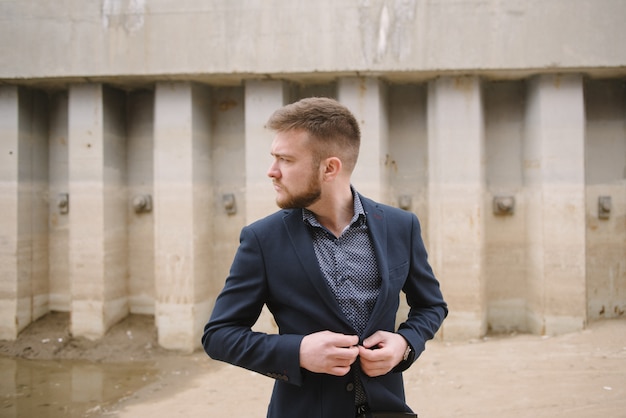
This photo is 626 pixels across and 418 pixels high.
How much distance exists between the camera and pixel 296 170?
67.0 inches

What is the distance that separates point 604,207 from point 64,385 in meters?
7.35

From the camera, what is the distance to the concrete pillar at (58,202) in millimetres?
7387

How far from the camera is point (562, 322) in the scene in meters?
6.05

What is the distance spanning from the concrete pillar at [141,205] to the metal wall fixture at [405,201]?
12.3 feet

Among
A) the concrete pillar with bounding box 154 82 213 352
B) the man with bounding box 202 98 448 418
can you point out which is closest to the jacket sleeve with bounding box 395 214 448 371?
the man with bounding box 202 98 448 418

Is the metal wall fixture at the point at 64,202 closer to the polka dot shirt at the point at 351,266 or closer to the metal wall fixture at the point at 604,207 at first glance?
the polka dot shirt at the point at 351,266

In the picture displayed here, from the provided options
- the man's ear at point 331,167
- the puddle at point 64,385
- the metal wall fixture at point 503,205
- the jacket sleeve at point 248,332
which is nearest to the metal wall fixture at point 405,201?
the metal wall fixture at point 503,205

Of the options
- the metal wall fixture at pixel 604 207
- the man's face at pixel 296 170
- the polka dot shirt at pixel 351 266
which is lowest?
the polka dot shirt at pixel 351 266

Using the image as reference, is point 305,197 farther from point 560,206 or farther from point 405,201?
point 560,206

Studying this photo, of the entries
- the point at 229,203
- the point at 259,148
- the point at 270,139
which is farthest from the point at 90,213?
the point at 270,139

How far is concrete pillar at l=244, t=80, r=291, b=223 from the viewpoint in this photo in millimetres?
6520

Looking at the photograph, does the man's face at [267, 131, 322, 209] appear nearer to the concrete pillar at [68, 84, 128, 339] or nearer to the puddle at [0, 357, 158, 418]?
the puddle at [0, 357, 158, 418]

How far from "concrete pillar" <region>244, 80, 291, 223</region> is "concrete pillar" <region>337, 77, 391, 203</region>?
0.95 metres

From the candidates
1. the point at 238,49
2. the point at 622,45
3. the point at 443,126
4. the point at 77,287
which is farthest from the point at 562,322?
the point at 77,287
